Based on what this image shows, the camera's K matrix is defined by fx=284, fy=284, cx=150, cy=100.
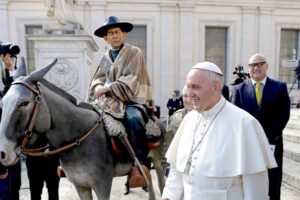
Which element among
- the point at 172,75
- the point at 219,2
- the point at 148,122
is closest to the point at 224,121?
the point at 148,122

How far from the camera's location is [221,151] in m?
1.93

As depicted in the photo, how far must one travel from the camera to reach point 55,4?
7.39m

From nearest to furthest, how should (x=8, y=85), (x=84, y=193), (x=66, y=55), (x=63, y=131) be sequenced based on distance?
(x=63, y=131), (x=84, y=193), (x=8, y=85), (x=66, y=55)

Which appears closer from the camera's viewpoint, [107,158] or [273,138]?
[107,158]

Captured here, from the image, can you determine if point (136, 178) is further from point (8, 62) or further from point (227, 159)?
point (8, 62)

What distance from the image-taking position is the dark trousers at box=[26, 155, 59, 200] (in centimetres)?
349

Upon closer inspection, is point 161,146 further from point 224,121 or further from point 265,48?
point 265,48

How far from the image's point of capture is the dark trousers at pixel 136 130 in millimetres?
3355

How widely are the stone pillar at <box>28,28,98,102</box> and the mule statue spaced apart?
3874 millimetres

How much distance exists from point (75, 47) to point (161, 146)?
374 centimetres

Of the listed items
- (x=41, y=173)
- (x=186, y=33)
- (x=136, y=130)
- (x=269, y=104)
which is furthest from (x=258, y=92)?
(x=186, y=33)

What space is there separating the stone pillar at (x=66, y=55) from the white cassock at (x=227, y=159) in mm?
5346

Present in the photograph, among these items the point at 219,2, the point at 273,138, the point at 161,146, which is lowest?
the point at 161,146

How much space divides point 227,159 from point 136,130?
1.60 meters
